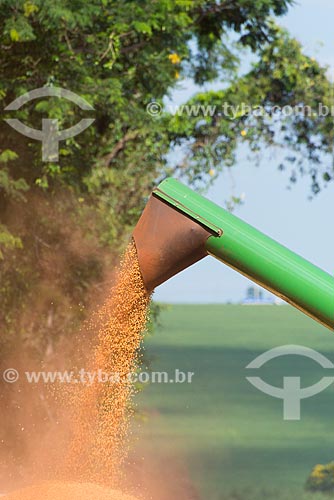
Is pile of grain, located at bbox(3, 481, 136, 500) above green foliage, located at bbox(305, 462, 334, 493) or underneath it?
underneath

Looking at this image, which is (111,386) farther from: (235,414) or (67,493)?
(235,414)

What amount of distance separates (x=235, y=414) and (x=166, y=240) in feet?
52.3

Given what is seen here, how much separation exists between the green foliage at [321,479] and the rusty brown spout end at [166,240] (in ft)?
26.3

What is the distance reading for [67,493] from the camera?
4215 mm

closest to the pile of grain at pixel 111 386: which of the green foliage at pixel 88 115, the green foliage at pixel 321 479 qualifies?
the green foliage at pixel 88 115

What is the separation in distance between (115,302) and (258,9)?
8623 millimetres

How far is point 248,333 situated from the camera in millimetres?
32562

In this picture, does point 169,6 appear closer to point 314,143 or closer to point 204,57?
point 204,57

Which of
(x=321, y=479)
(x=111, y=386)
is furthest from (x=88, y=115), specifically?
(x=111, y=386)

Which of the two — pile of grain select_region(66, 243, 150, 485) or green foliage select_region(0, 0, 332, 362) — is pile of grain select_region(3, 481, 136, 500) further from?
green foliage select_region(0, 0, 332, 362)

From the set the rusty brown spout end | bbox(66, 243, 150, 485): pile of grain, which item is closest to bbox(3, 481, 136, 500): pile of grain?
bbox(66, 243, 150, 485): pile of grain

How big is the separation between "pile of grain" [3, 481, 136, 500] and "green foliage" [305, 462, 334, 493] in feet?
24.4

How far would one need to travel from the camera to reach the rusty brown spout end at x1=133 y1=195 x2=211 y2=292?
3.74m

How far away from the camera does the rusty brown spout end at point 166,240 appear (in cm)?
374
